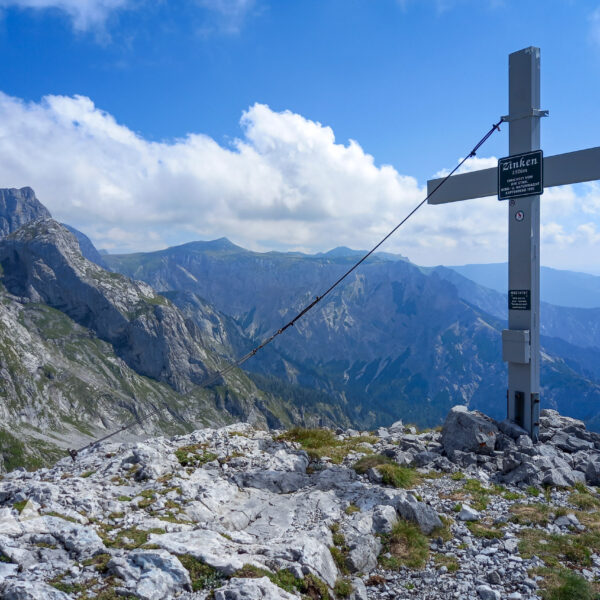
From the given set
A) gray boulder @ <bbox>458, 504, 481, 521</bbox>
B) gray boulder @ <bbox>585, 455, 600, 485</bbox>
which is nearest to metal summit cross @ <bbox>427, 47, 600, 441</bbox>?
Answer: gray boulder @ <bbox>585, 455, 600, 485</bbox>

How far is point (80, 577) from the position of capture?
666 centimetres

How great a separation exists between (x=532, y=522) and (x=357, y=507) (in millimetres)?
4095

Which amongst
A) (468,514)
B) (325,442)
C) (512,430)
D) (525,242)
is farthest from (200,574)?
(525,242)

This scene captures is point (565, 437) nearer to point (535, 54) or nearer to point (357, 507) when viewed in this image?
point (357, 507)

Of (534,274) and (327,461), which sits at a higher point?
(534,274)

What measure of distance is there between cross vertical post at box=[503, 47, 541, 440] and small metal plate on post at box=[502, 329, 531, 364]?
100 millimetres

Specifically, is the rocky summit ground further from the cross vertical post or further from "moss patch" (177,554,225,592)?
the cross vertical post

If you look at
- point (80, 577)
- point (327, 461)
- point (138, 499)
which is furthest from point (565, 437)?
point (80, 577)

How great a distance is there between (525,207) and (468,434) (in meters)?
8.71

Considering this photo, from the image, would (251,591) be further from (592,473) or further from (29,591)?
(592,473)

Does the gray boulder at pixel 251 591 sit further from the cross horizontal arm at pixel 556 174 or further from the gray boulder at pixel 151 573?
the cross horizontal arm at pixel 556 174

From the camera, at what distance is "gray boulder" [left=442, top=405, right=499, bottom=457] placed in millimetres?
15203

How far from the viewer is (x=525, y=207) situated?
640 inches

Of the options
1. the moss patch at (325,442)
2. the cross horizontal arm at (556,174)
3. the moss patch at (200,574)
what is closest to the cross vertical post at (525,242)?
the cross horizontal arm at (556,174)
